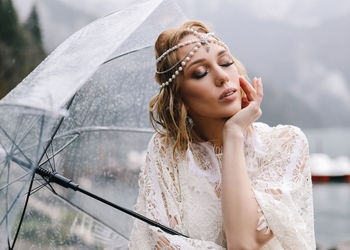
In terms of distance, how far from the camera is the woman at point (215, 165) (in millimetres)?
1694

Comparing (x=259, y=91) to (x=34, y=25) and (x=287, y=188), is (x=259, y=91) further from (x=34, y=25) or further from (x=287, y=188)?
(x=34, y=25)

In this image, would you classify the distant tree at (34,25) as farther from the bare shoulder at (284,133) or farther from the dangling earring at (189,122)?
the bare shoulder at (284,133)

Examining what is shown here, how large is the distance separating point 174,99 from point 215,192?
0.54 m

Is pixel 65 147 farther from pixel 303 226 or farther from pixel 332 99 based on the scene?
pixel 332 99

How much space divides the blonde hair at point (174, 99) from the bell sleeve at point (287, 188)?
42 centimetres

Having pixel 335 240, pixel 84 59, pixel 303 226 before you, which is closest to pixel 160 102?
pixel 84 59

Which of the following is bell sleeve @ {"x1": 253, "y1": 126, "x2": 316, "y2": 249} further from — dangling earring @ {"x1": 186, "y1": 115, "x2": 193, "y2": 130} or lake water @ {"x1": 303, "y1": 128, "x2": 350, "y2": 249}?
lake water @ {"x1": 303, "y1": 128, "x2": 350, "y2": 249}

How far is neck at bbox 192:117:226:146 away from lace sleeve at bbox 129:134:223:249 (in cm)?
22

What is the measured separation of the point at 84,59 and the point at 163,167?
0.78m

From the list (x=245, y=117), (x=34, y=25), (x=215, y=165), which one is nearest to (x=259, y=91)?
(x=245, y=117)

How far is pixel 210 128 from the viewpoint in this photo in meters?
2.10

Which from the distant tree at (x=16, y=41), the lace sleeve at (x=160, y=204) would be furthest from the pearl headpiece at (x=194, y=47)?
the distant tree at (x=16, y=41)

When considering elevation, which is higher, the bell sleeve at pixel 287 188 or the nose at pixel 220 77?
the nose at pixel 220 77

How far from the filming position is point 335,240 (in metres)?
10.4
